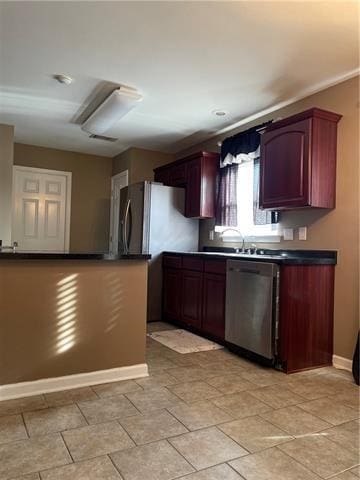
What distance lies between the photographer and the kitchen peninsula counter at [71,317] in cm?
228

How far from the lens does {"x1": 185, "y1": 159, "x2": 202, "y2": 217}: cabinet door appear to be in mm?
4602

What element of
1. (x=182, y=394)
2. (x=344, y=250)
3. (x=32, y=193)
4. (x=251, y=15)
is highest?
(x=251, y=15)

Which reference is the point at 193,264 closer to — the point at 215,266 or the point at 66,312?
the point at 215,266

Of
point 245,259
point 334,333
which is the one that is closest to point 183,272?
point 245,259

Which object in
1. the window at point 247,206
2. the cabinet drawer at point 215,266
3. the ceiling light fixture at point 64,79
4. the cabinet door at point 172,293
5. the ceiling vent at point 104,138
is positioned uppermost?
Result: the ceiling vent at point 104,138

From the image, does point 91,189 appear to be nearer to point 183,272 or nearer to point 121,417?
point 183,272

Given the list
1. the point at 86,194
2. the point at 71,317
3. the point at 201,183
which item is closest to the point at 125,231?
the point at 201,183

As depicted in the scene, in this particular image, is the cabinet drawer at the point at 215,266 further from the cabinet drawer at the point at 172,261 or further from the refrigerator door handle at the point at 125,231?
the refrigerator door handle at the point at 125,231

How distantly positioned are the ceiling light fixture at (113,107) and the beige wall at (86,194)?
183 centimetres

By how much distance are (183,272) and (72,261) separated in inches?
78.3

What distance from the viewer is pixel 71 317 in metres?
2.46

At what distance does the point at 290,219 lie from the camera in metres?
3.53

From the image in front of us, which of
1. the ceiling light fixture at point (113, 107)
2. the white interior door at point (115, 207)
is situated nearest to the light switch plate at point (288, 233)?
the ceiling light fixture at point (113, 107)

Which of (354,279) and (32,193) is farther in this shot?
(32,193)
